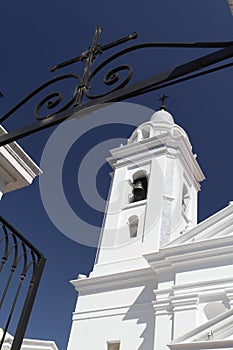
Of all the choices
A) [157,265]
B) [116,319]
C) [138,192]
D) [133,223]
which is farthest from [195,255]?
[138,192]

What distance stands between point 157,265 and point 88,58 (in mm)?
10132

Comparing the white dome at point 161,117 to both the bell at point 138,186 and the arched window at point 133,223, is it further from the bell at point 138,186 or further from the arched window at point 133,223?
the arched window at point 133,223

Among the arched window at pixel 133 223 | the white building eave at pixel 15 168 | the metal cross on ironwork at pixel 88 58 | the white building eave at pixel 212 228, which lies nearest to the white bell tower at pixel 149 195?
the arched window at pixel 133 223

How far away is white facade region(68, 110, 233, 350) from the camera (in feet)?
35.5

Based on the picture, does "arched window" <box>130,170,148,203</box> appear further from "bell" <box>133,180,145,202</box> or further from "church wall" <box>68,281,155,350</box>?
"church wall" <box>68,281,155,350</box>

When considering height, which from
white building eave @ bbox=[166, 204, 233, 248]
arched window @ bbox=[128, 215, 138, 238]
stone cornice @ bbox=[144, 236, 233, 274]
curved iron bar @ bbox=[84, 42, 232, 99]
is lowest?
curved iron bar @ bbox=[84, 42, 232, 99]

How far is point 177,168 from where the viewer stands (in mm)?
17641

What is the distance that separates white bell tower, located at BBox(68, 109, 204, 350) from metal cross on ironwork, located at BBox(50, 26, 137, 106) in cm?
936

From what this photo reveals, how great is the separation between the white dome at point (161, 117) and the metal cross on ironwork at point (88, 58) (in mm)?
18126

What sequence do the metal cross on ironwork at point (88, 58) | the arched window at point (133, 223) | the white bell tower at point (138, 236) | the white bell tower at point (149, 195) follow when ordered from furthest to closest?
the arched window at point (133, 223) < the white bell tower at point (149, 195) < the white bell tower at point (138, 236) < the metal cross on ironwork at point (88, 58)

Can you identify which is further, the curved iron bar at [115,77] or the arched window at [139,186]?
the arched window at [139,186]

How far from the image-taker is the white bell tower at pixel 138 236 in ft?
41.0

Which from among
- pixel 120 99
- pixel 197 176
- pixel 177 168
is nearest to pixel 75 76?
pixel 120 99

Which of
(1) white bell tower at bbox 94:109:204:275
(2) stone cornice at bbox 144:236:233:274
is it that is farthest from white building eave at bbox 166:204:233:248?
(1) white bell tower at bbox 94:109:204:275
